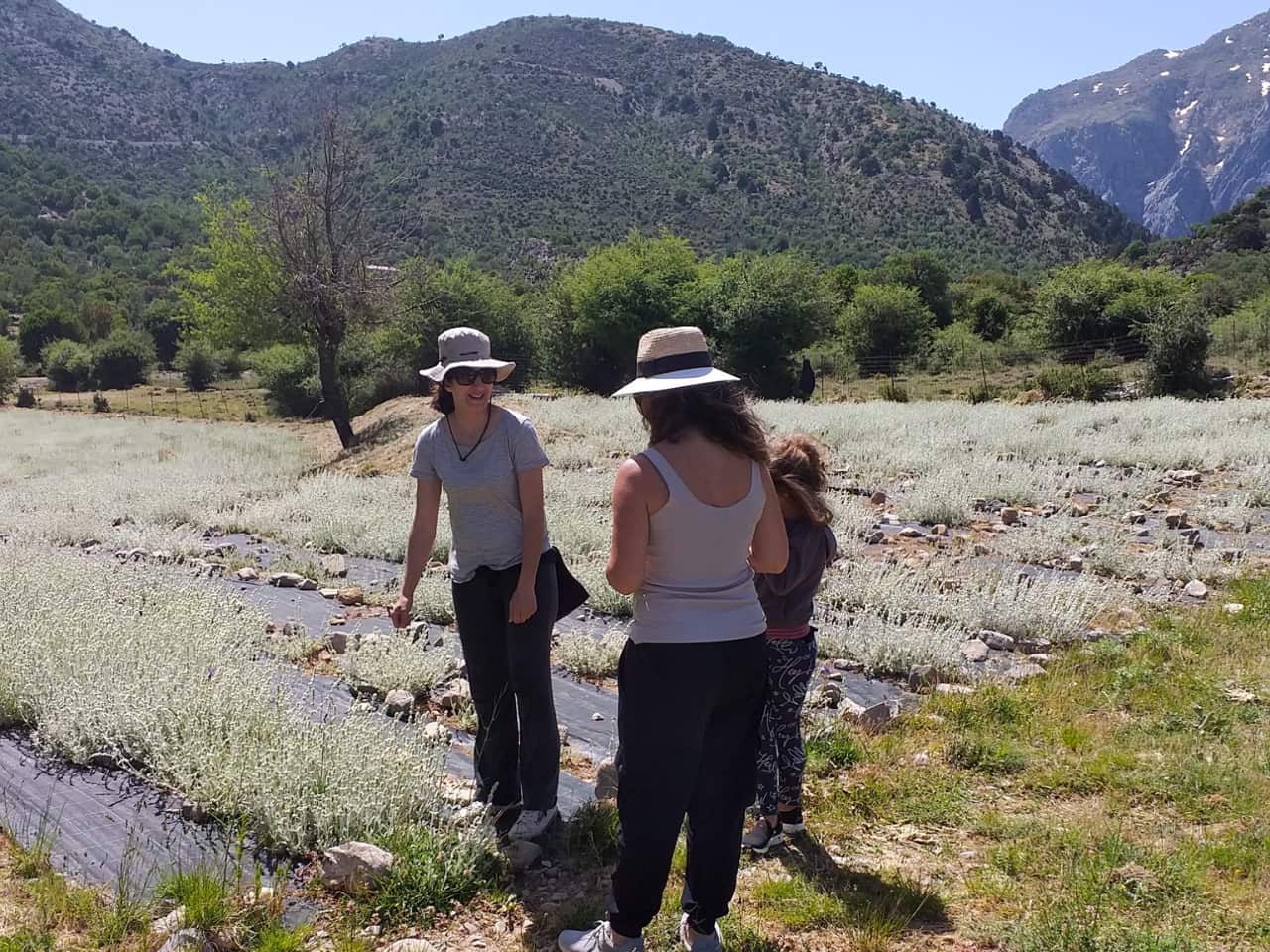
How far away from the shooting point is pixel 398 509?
35.7 ft

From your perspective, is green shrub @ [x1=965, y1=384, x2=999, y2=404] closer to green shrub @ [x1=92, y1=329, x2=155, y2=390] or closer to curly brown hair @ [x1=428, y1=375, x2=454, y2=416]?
curly brown hair @ [x1=428, y1=375, x2=454, y2=416]

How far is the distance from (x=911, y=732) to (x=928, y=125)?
10859cm

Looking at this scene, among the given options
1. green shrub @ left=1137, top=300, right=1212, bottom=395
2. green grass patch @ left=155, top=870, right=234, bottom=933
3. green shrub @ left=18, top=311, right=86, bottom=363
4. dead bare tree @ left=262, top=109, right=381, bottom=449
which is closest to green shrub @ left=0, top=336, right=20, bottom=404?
green shrub @ left=18, top=311, right=86, bottom=363

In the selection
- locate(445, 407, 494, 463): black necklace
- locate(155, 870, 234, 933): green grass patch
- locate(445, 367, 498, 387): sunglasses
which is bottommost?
locate(155, 870, 234, 933): green grass patch

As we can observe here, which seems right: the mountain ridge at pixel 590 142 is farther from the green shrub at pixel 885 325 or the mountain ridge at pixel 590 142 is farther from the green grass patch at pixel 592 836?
the green grass patch at pixel 592 836

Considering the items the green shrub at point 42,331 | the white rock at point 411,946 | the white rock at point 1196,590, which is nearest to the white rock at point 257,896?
the white rock at point 411,946

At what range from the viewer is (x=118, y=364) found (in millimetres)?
45844

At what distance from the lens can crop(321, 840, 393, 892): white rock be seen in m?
3.22

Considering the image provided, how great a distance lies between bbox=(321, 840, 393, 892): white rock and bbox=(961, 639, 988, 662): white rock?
400 cm

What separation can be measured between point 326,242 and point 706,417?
21.6 m

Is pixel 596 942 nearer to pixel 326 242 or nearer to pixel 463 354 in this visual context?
pixel 463 354

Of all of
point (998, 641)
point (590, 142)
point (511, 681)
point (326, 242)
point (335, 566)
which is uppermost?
point (590, 142)

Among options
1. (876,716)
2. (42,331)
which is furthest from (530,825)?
(42,331)

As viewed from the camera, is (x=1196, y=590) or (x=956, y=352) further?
(x=956, y=352)
